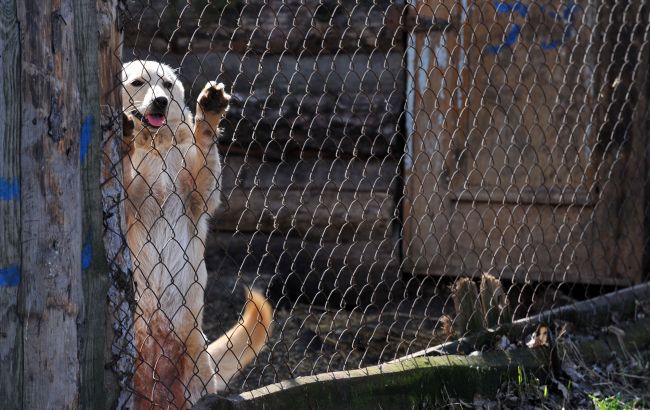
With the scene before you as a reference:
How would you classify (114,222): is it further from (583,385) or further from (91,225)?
(583,385)

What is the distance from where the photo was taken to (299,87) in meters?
5.83

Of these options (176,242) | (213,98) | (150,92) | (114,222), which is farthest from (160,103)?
(114,222)

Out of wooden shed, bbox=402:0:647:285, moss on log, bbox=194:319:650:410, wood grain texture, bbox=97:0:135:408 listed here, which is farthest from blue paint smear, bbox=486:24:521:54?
wood grain texture, bbox=97:0:135:408

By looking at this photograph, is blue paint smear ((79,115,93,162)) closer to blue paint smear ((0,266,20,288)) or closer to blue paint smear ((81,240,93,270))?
blue paint smear ((81,240,93,270))

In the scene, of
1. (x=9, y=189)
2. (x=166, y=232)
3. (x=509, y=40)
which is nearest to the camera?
(x=9, y=189)

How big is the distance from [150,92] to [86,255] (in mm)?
1294

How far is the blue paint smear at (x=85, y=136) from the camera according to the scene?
116 inches

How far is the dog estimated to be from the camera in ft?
13.0

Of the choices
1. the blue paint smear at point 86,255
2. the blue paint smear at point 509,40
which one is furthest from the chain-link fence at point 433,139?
the blue paint smear at point 86,255

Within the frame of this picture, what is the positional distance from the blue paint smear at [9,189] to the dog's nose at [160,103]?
51.1 inches

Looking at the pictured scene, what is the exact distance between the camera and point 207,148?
420 centimetres

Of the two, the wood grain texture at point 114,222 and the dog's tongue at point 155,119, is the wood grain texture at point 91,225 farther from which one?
the dog's tongue at point 155,119

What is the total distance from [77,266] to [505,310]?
2.33 meters

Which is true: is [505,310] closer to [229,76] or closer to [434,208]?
[434,208]
